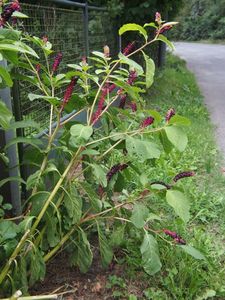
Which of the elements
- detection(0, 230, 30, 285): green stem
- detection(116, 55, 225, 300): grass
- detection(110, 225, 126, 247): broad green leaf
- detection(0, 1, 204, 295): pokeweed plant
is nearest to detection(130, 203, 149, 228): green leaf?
detection(0, 1, 204, 295): pokeweed plant

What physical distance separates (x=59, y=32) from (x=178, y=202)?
3.16 m

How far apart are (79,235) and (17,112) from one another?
1327 mm

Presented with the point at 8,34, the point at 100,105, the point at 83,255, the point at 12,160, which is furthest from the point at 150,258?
the point at 8,34

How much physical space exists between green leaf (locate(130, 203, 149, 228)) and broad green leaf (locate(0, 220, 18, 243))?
2.12ft

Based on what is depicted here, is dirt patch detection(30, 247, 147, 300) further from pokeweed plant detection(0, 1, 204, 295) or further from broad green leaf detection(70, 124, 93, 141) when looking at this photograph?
broad green leaf detection(70, 124, 93, 141)

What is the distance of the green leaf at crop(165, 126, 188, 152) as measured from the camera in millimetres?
2172

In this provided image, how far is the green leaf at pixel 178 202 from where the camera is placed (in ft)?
7.28

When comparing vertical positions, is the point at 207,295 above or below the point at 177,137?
below

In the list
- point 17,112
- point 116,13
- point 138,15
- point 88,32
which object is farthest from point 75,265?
point 138,15

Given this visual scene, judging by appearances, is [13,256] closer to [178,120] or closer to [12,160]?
[12,160]

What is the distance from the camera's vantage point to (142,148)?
223cm

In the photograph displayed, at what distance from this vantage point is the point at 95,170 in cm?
227

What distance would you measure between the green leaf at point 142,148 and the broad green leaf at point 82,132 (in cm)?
22

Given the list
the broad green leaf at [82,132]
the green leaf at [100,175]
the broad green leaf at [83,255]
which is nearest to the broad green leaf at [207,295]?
the broad green leaf at [83,255]
